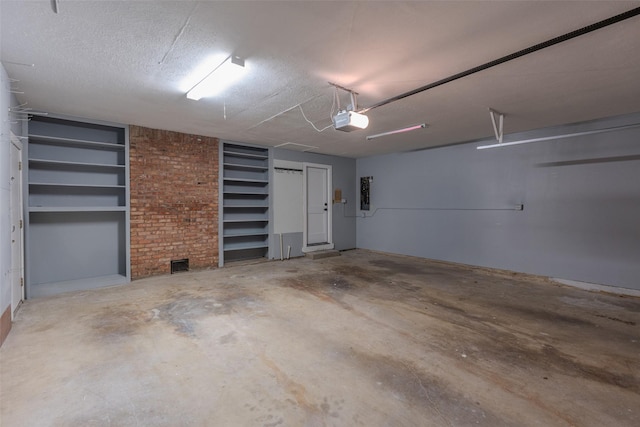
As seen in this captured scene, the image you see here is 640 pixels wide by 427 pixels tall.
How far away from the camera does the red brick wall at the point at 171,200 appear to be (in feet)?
16.9

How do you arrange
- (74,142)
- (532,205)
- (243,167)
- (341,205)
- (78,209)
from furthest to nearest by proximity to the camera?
(341,205)
(243,167)
(532,205)
(74,142)
(78,209)

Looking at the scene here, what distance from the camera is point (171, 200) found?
5.54 metres

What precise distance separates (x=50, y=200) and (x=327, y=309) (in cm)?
474

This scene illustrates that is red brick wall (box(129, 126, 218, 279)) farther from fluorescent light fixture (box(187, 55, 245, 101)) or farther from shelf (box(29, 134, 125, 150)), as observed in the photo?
fluorescent light fixture (box(187, 55, 245, 101))

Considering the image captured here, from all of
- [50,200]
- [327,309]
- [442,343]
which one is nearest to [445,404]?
[442,343]

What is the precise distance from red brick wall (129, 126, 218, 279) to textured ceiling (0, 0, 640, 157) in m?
0.95

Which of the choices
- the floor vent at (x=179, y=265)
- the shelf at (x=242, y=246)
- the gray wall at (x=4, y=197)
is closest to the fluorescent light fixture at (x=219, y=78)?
the gray wall at (x=4, y=197)

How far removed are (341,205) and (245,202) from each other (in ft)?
9.22

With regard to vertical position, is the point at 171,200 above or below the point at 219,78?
below

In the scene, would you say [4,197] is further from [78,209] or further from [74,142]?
[74,142]

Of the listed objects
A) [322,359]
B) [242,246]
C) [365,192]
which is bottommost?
[322,359]

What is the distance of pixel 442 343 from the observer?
2.79 metres

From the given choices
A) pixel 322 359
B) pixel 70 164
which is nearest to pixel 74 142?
pixel 70 164

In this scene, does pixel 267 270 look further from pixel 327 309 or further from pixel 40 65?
pixel 40 65
